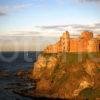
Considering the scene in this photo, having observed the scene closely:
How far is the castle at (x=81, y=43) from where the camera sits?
152 m

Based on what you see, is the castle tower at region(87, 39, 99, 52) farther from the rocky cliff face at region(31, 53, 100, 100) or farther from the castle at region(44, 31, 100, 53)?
the rocky cliff face at region(31, 53, 100, 100)

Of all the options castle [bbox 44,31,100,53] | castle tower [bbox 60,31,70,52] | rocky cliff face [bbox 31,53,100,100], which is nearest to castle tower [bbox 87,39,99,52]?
castle [bbox 44,31,100,53]

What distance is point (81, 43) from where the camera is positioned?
156750mm

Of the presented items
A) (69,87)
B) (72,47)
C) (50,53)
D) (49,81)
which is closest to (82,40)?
(72,47)

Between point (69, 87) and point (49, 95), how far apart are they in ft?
A: 24.6

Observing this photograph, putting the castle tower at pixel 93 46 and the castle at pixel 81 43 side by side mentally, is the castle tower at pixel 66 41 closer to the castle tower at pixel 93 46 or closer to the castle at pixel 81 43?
the castle at pixel 81 43

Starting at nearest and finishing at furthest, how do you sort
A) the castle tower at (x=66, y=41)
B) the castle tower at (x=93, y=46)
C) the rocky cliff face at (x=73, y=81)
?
the rocky cliff face at (x=73, y=81)
the castle tower at (x=93, y=46)
the castle tower at (x=66, y=41)

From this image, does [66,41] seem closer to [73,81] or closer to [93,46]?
[93,46]

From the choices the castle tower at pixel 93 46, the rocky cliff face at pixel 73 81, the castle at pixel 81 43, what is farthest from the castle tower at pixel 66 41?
the rocky cliff face at pixel 73 81

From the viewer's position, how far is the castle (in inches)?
6004

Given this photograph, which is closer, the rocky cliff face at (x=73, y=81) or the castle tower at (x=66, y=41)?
the rocky cliff face at (x=73, y=81)

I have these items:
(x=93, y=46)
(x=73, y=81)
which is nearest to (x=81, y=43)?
(x=93, y=46)

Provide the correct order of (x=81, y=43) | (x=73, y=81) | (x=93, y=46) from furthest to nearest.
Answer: (x=81, y=43), (x=93, y=46), (x=73, y=81)

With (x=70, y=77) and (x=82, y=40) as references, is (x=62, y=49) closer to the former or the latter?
(x=82, y=40)
